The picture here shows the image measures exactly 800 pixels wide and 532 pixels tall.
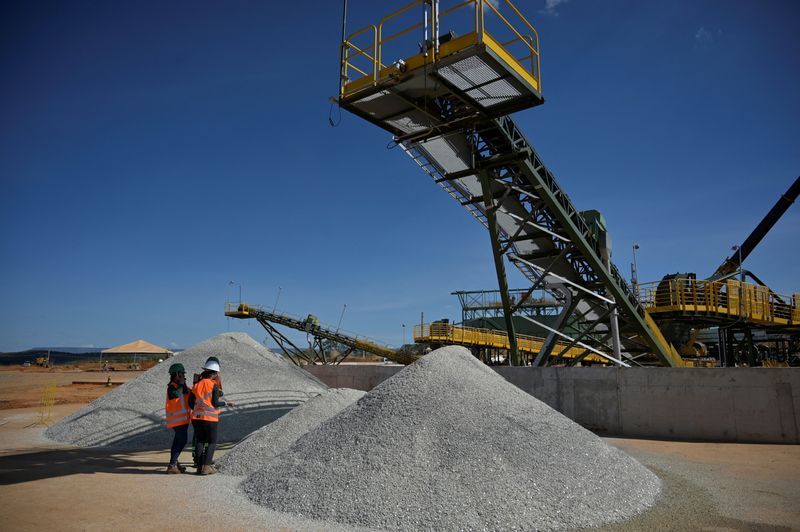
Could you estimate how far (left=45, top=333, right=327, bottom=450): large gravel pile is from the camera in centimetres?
947

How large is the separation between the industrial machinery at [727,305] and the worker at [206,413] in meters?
13.8

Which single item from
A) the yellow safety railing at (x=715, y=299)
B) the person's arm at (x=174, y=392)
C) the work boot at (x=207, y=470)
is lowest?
the work boot at (x=207, y=470)

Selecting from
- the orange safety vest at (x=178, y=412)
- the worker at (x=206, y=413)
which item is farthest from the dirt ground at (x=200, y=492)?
the orange safety vest at (x=178, y=412)

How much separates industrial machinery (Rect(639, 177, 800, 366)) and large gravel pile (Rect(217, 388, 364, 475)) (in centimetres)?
1177

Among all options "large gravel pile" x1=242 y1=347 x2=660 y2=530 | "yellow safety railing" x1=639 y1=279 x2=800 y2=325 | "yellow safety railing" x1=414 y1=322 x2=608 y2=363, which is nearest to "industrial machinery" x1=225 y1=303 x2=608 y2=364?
"yellow safety railing" x1=414 y1=322 x2=608 y2=363

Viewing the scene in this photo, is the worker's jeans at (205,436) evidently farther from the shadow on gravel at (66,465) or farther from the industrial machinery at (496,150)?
the industrial machinery at (496,150)

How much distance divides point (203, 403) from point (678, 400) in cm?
940

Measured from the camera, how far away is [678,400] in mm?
10398

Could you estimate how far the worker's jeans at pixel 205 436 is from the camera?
6.44m

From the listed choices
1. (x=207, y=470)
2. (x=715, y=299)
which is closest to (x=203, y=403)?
(x=207, y=470)

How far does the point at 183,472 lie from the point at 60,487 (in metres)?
1.39

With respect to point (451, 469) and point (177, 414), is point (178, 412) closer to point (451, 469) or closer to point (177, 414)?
point (177, 414)

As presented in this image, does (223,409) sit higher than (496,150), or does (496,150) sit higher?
(496,150)

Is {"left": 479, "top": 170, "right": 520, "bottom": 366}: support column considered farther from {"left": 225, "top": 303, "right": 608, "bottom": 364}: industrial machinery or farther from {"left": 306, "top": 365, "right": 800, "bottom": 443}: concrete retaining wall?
{"left": 225, "top": 303, "right": 608, "bottom": 364}: industrial machinery
